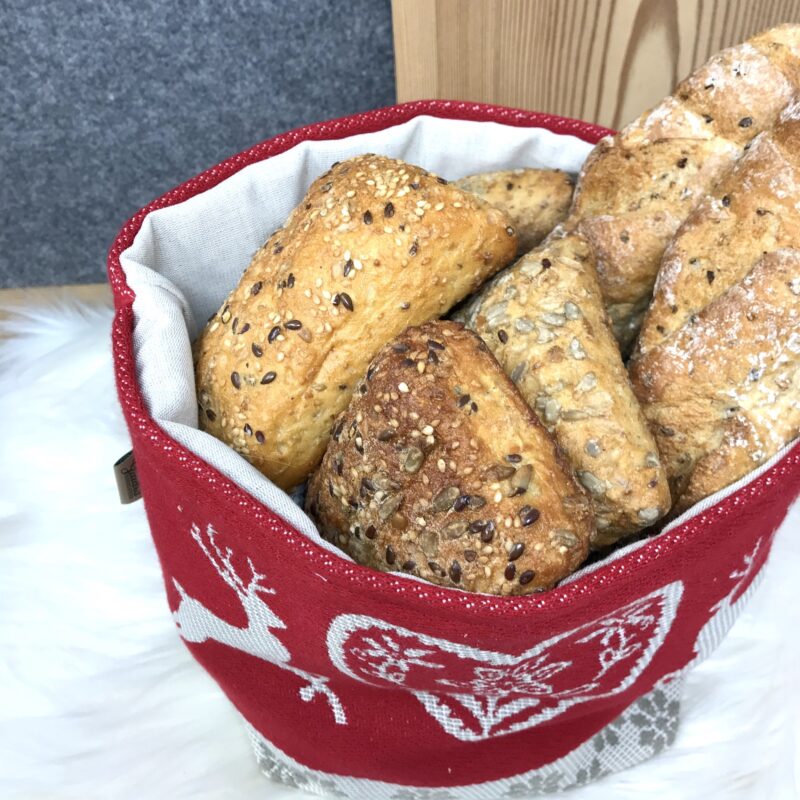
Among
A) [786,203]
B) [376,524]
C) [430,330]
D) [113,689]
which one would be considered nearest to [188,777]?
[113,689]

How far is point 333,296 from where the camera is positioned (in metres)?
0.61

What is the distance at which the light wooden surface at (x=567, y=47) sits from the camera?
996 mm

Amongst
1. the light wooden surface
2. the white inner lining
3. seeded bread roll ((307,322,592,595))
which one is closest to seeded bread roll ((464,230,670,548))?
seeded bread roll ((307,322,592,595))

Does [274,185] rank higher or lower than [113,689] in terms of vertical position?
higher

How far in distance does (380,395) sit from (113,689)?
42 cm

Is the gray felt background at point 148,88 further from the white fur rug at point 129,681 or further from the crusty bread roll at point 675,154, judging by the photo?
the crusty bread roll at point 675,154

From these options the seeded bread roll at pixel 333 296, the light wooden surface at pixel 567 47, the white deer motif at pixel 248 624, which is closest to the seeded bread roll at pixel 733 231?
the seeded bread roll at pixel 333 296

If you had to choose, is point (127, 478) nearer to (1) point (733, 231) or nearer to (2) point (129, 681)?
(2) point (129, 681)

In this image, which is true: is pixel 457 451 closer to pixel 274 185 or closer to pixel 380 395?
pixel 380 395

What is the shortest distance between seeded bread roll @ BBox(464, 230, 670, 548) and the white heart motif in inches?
2.4

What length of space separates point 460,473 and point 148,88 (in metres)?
0.74

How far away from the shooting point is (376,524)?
23.2 inches

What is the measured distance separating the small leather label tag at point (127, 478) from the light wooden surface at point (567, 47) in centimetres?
A: 58

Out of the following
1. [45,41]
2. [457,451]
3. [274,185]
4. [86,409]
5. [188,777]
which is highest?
[45,41]
